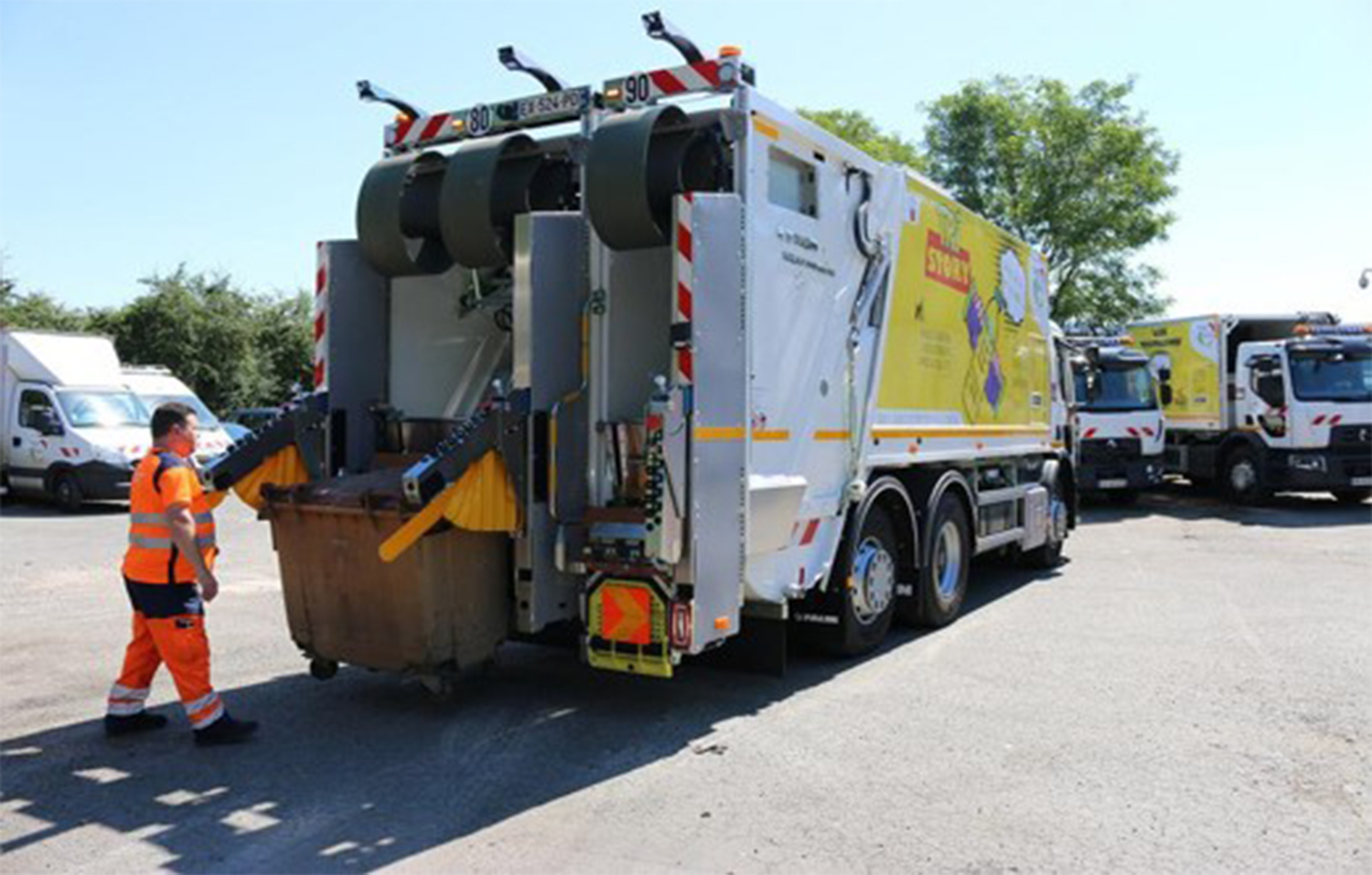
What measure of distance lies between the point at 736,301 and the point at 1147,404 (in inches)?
588

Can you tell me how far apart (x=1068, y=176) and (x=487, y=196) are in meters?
25.5

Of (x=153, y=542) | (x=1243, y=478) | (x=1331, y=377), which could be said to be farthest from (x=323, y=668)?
(x=1243, y=478)

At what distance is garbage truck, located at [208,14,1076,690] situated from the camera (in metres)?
5.05

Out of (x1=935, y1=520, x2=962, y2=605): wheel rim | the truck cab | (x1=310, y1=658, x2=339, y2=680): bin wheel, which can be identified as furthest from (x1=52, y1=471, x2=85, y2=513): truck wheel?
the truck cab

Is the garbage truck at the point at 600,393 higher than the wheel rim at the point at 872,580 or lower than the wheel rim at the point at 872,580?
higher

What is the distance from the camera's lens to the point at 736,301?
5.18m

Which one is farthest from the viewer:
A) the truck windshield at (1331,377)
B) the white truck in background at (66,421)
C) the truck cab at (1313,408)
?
the truck windshield at (1331,377)

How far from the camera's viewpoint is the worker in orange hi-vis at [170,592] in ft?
16.7

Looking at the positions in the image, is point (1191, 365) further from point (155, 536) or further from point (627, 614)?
point (155, 536)

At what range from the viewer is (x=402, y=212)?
5824 millimetres

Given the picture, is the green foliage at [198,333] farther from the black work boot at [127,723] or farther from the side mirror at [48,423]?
the black work boot at [127,723]

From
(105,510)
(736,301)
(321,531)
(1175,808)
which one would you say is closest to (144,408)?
(105,510)

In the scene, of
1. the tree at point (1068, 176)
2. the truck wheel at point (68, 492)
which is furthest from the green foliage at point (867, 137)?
the truck wheel at point (68, 492)

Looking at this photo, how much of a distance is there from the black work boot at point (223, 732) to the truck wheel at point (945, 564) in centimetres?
442
